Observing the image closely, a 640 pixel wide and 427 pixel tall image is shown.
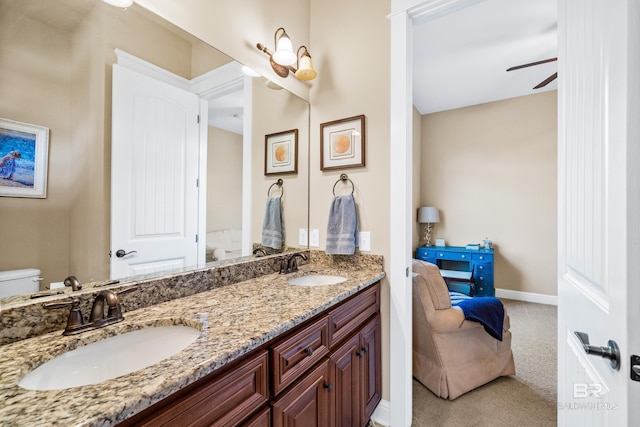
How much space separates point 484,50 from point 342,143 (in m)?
2.21

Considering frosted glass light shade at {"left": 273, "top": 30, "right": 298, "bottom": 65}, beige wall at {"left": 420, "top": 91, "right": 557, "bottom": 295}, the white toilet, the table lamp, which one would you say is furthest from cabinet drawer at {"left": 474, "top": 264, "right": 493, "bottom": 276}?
the white toilet

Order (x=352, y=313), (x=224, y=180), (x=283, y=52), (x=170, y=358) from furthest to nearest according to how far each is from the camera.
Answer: (x=283, y=52)
(x=224, y=180)
(x=352, y=313)
(x=170, y=358)

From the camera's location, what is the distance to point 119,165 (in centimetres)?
106

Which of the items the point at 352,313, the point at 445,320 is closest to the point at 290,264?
the point at 352,313

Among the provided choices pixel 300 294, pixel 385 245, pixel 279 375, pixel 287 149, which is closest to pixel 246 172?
pixel 287 149

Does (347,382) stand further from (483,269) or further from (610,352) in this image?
(483,269)

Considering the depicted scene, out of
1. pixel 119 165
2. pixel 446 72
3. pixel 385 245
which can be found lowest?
pixel 385 245

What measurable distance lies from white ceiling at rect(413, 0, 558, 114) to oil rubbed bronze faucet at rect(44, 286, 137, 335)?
211 centimetres

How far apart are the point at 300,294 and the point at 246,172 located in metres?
0.87

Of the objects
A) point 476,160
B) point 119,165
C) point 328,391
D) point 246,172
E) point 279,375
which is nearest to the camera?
point 279,375

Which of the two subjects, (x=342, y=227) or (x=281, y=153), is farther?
(x=281, y=153)

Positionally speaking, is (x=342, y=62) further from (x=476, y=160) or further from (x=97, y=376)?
(x=476, y=160)

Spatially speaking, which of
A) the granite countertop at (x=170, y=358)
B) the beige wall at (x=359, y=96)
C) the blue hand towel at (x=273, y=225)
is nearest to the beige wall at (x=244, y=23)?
the beige wall at (x=359, y=96)

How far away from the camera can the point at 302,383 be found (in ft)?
3.32
